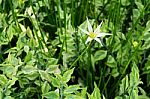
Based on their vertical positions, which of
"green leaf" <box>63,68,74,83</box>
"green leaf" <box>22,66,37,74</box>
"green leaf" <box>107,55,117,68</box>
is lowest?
"green leaf" <box>107,55,117,68</box>

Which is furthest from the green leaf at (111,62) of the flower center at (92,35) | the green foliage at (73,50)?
the flower center at (92,35)

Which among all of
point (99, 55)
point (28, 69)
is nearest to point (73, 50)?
point (99, 55)

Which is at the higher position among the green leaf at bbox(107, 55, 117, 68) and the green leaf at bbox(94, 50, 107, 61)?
the green leaf at bbox(94, 50, 107, 61)

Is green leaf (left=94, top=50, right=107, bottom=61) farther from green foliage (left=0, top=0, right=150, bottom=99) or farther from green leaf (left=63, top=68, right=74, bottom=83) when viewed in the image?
green leaf (left=63, top=68, right=74, bottom=83)

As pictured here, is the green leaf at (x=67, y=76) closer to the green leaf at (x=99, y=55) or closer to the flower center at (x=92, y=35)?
the flower center at (x=92, y=35)

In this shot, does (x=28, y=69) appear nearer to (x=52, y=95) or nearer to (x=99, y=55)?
(x=52, y=95)

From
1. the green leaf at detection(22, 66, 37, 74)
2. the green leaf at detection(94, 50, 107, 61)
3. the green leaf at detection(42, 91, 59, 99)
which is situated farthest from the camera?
the green leaf at detection(94, 50, 107, 61)

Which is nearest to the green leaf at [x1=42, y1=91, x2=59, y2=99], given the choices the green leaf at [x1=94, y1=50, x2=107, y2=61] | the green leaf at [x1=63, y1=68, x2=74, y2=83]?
the green leaf at [x1=63, y1=68, x2=74, y2=83]

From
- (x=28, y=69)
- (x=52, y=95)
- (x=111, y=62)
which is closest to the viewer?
(x=52, y=95)

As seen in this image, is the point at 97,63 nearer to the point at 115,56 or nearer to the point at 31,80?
the point at 115,56

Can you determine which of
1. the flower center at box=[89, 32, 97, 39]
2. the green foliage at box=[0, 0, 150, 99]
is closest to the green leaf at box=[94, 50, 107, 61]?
the green foliage at box=[0, 0, 150, 99]

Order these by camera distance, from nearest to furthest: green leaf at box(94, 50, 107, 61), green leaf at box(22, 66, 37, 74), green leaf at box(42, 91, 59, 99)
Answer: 1. green leaf at box(42, 91, 59, 99)
2. green leaf at box(22, 66, 37, 74)
3. green leaf at box(94, 50, 107, 61)

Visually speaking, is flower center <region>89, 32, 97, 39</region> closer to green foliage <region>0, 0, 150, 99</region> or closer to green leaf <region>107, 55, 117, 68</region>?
green foliage <region>0, 0, 150, 99</region>

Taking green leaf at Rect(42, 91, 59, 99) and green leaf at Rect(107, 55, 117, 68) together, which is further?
green leaf at Rect(107, 55, 117, 68)
